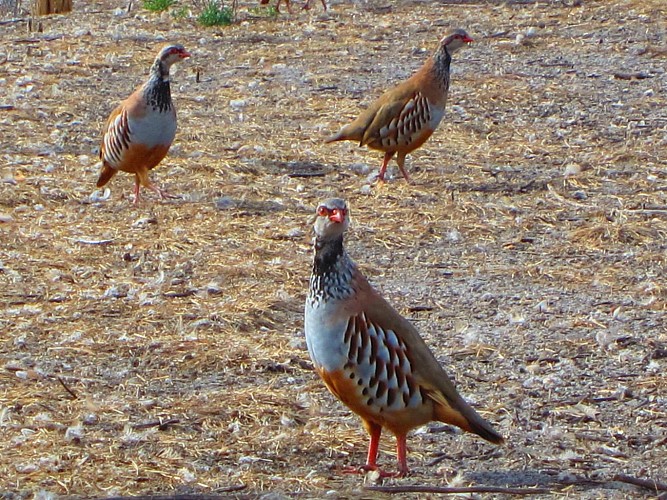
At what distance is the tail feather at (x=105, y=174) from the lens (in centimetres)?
825

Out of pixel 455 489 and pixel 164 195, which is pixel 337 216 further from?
pixel 164 195

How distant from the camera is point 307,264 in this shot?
688cm

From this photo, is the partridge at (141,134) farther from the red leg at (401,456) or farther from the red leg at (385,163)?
the red leg at (401,456)

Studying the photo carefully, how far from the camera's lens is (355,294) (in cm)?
434

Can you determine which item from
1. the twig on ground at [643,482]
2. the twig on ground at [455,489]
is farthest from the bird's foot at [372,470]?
the twig on ground at [643,482]

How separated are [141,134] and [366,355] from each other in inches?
162

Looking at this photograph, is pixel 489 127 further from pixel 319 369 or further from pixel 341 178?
pixel 319 369

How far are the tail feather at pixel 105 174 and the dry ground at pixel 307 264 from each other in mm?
133

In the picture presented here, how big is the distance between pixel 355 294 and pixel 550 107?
6495mm

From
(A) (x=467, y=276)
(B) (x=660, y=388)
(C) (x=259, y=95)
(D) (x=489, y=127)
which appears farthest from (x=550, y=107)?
(B) (x=660, y=388)

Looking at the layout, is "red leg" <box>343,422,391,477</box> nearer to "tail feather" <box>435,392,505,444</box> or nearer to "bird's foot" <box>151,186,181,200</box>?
"tail feather" <box>435,392,505,444</box>

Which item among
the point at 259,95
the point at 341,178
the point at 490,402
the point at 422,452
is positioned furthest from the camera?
the point at 259,95

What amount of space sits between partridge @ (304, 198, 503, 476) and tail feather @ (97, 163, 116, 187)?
4.13 metres

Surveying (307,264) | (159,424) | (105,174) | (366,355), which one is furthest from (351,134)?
(366,355)
